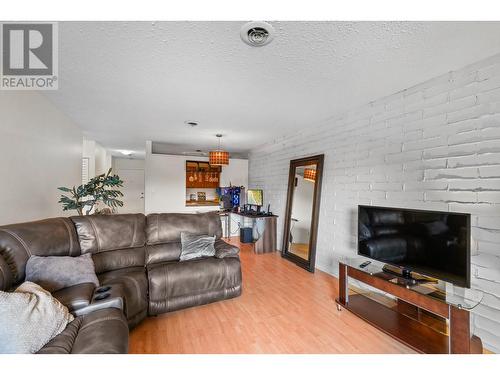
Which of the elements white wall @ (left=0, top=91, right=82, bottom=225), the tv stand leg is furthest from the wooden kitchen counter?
the tv stand leg

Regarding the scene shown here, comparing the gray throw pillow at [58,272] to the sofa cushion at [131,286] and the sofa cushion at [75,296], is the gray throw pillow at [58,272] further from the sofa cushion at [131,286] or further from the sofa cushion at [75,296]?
the sofa cushion at [131,286]

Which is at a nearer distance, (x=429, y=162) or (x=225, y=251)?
(x=429, y=162)

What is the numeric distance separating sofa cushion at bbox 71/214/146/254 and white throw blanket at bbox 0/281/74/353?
0.94 metres

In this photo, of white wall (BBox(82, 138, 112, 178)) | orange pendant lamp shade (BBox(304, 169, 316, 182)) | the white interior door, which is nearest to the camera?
orange pendant lamp shade (BBox(304, 169, 316, 182))

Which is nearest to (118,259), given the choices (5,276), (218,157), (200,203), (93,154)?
(5,276)

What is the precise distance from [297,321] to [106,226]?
7.40 feet

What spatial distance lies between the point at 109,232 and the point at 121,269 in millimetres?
427

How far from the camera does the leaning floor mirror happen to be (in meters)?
3.64

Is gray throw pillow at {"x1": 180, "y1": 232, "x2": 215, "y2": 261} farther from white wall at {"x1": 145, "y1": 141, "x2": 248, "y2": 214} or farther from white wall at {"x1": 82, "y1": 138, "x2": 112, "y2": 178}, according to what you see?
white wall at {"x1": 82, "y1": 138, "x2": 112, "y2": 178}

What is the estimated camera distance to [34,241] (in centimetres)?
177

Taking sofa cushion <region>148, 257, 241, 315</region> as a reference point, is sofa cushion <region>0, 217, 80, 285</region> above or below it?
above

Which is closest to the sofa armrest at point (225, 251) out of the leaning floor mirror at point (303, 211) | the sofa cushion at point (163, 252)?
the sofa cushion at point (163, 252)

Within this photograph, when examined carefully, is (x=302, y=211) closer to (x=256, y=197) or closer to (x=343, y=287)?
(x=256, y=197)

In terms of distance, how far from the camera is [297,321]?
84.7 inches
